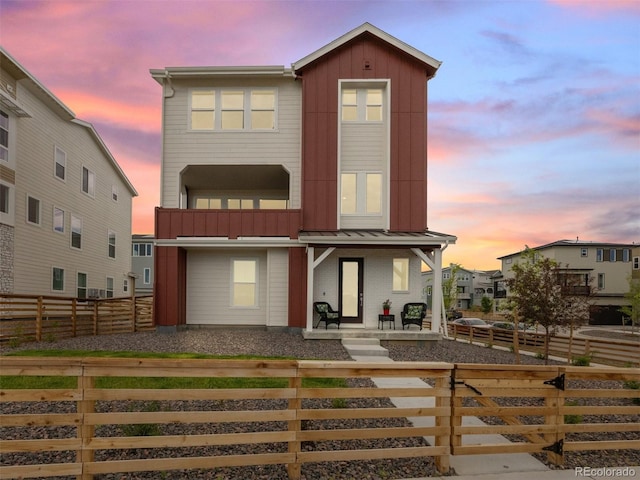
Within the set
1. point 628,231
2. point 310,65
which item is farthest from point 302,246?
point 628,231

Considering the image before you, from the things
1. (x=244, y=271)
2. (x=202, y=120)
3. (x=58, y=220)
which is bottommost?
(x=244, y=271)

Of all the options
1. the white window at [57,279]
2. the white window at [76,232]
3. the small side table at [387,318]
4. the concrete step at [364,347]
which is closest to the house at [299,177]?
the small side table at [387,318]

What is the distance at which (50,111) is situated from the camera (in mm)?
19453

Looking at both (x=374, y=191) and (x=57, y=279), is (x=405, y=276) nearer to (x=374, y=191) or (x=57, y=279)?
(x=374, y=191)

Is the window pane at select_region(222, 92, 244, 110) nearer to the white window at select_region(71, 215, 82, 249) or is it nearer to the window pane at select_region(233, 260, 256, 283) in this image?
the window pane at select_region(233, 260, 256, 283)

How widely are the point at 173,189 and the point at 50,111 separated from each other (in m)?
9.37

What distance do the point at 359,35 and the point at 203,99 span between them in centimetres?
646

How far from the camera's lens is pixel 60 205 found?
20078 millimetres

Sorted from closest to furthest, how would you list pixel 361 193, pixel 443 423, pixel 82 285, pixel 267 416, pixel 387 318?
pixel 267 416 < pixel 443 423 < pixel 387 318 < pixel 361 193 < pixel 82 285

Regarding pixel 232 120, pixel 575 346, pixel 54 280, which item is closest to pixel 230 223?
pixel 232 120

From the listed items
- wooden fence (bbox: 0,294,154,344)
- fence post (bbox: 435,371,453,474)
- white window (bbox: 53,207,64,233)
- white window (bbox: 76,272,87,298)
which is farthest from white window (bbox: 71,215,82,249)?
fence post (bbox: 435,371,453,474)

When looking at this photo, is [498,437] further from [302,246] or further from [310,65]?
→ [310,65]

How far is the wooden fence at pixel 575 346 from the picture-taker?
1501 centimetres

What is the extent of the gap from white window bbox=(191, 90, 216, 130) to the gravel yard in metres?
7.89
